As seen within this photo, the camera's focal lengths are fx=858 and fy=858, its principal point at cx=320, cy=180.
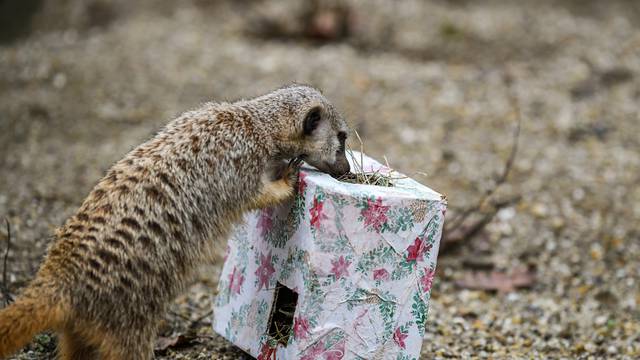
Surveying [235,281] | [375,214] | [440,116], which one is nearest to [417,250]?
[375,214]

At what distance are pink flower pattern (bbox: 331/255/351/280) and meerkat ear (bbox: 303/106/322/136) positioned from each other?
0.65 meters

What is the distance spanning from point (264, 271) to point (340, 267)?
1.56 feet

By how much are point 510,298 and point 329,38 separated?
4273mm

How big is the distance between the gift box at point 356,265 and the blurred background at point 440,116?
0.69 metres

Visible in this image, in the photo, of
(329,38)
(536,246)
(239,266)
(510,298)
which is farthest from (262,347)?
(329,38)

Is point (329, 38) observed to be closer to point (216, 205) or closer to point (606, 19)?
point (606, 19)

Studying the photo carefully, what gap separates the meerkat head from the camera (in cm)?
351

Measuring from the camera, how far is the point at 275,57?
26.1 feet

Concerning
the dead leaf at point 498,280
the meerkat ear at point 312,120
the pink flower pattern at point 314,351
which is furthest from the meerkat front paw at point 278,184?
the dead leaf at point 498,280

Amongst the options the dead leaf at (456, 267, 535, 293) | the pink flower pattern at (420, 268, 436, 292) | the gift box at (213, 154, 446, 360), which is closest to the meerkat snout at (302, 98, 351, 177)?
the gift box at (213, 154, 446, 360)

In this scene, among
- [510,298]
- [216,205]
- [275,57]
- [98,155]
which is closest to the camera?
[216,205]

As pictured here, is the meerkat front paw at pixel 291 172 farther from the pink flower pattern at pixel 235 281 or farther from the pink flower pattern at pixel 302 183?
the pink flower pattern at pixel 235 281

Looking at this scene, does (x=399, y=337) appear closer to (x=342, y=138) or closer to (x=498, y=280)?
(x=342, y=138)

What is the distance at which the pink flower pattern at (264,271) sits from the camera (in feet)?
11.5
